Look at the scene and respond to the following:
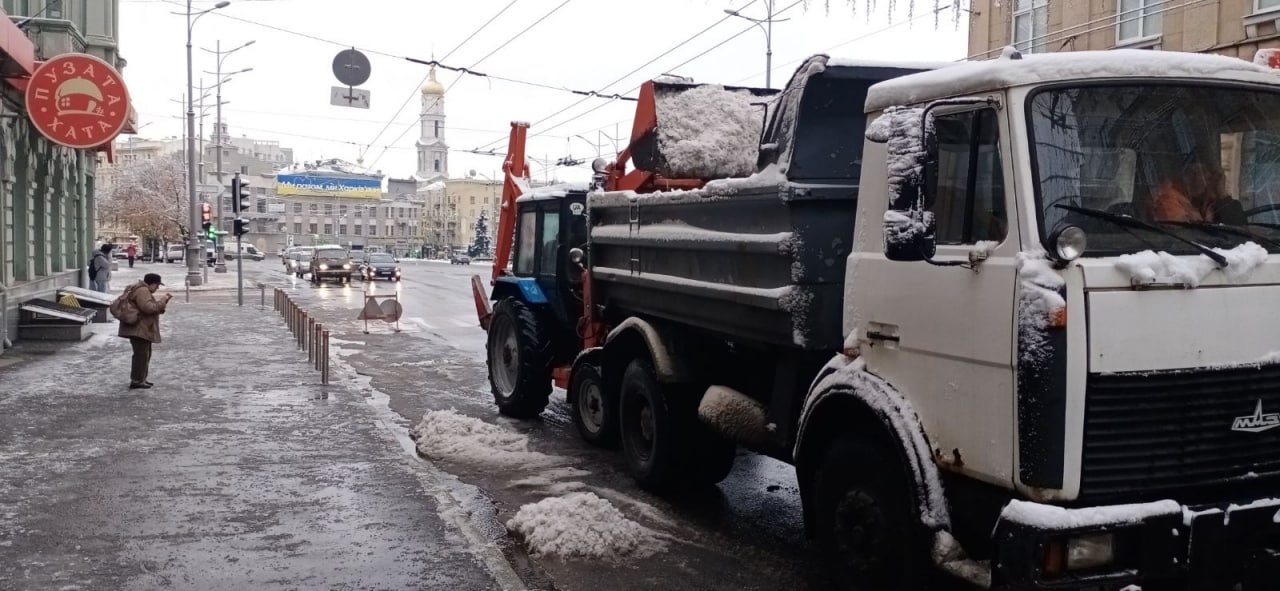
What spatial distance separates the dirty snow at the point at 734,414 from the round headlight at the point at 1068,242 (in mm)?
2546

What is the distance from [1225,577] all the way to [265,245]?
5092 inches

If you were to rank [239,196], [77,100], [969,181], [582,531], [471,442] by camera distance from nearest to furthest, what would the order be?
[969,181] < [582,531] < [471,442] < [77,100] < [239,196]

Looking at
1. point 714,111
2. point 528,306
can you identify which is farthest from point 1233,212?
point 528,306

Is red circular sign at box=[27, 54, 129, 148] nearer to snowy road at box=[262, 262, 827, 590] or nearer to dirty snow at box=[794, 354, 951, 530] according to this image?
snowy road at box=[262, 262, 827, 590]

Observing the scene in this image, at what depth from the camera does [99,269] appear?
24.6m

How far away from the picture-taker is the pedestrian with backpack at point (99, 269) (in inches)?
969

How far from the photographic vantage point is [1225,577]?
12.4ft

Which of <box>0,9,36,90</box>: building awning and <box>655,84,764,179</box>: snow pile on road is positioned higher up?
<box>0,9,36,90</box>: building awning

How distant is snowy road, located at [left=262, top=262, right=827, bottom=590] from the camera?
19.1 feet

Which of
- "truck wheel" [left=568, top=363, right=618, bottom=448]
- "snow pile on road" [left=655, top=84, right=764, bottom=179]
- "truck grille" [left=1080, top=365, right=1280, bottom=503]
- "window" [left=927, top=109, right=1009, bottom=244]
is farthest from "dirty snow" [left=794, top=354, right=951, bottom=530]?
"truck wheel" [left=568, top=363, right=618, bottom=448]

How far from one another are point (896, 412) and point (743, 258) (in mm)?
1604

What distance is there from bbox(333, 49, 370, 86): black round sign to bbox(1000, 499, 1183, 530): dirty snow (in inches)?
701

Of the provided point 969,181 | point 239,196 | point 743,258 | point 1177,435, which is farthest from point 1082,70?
point 239,196

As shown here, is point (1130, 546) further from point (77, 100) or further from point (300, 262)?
point (300, 262)
